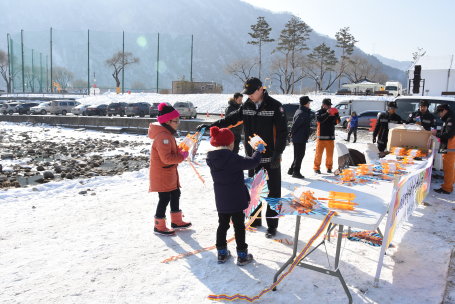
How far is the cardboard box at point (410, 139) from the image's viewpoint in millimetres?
6262

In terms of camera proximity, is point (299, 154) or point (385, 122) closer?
point (385, 122)

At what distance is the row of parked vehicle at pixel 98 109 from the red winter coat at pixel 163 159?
2309 cm

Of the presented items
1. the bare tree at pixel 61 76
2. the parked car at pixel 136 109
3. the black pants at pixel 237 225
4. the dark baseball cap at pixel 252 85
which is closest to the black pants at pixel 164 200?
the black pants at pixel 237 225

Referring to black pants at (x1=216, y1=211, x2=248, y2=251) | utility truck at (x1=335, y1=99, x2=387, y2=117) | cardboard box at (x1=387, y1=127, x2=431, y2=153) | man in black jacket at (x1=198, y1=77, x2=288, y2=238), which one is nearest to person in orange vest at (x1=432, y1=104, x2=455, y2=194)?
cardboard box at (x1=387, y1=127, x2=431, y2=153)

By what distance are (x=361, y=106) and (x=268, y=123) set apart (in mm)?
21204

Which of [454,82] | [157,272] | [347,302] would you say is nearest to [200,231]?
[157,272]

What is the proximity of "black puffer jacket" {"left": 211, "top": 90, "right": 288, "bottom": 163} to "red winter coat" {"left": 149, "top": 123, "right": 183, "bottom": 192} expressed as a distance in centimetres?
101

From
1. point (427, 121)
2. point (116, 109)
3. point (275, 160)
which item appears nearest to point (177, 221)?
point (275, 160)

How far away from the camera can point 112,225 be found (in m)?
4.70

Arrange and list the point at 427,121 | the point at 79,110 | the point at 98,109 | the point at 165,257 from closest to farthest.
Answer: the point at 165,257
the point at 427,121
the point at 98,109
the point at 79,110

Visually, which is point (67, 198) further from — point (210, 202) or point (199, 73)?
point (199, 73)

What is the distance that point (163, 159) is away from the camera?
404 cm

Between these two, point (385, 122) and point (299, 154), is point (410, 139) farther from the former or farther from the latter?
point (299, 154)

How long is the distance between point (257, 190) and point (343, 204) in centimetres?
102
